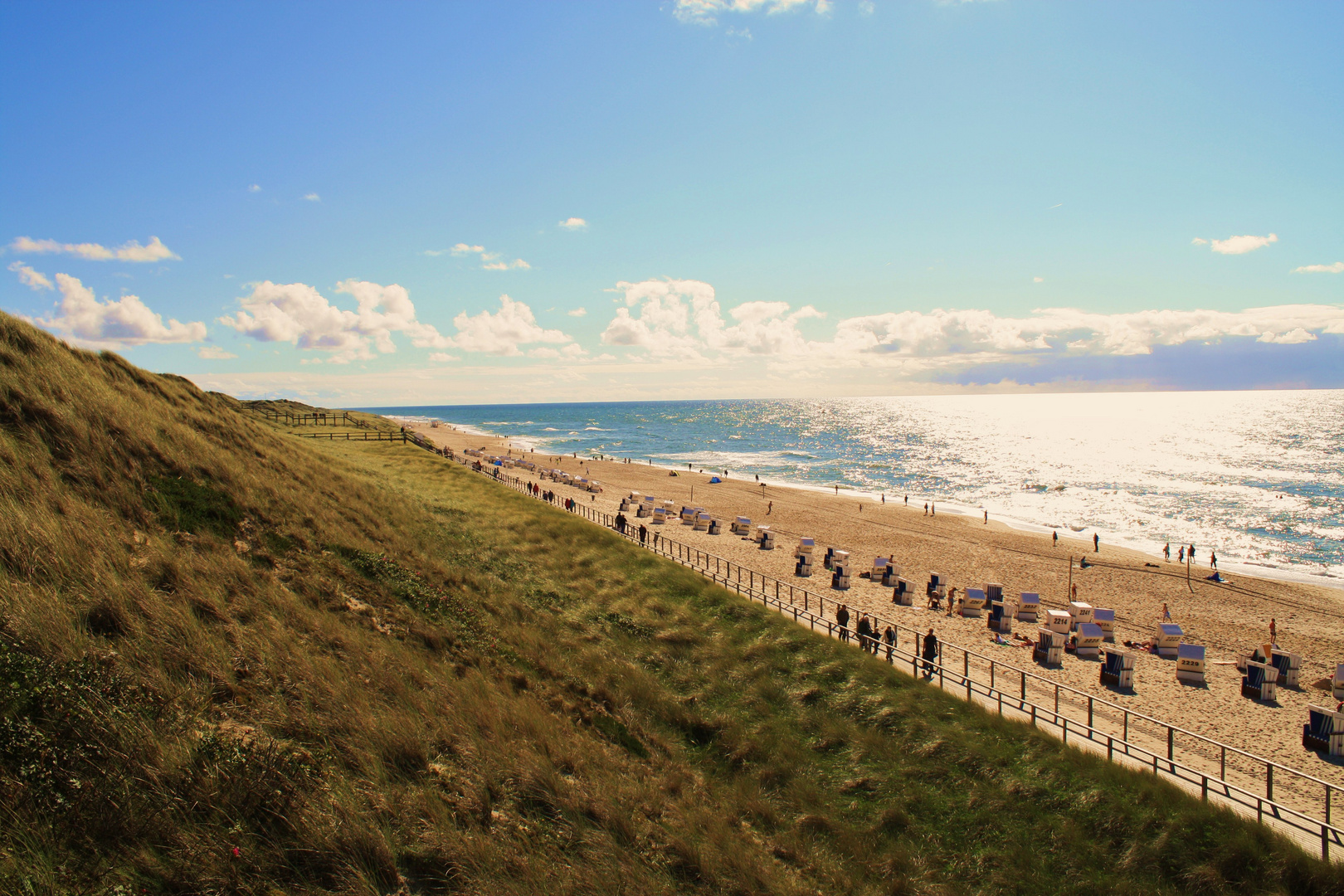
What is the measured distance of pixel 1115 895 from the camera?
6.72 m

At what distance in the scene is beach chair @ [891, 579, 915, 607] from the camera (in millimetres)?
23922

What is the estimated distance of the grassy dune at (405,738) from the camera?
429cm

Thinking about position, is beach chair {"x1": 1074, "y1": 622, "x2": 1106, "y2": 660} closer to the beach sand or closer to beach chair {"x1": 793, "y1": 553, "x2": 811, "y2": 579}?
the beach sand

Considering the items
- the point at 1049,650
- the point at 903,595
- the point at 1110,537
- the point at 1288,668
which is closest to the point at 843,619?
the point at 1049,650

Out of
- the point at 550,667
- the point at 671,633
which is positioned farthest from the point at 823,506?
the point at 550,667

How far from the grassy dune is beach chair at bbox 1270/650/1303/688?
1417cm

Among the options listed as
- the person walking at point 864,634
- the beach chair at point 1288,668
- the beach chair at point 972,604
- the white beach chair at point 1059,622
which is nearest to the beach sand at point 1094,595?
the beach chair at point 1288,668

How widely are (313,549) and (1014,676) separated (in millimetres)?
18362

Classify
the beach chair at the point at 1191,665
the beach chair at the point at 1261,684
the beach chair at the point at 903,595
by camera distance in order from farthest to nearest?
the beach chair at the point at 903,595, the beach chair at the point at 1191,665, the beach chair at the point at 1261,684

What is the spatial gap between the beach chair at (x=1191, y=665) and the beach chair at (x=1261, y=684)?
3.49 ft

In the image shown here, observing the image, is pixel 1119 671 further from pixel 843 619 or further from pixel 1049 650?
pixel 843 619

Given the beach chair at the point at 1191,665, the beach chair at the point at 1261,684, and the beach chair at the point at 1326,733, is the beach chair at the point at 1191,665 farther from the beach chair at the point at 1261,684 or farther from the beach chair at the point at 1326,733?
the beach chair at the point at 1326,733

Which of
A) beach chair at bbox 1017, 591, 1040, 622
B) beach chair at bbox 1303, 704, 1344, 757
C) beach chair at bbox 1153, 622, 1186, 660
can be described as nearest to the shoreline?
beach chair at bbox 1017, 591, 1040, 622

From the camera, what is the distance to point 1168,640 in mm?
19844
